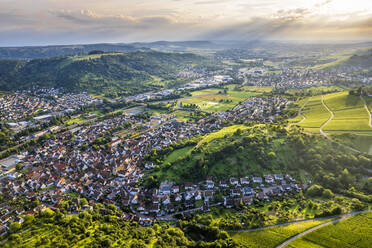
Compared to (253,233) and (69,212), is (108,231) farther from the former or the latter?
(253,233)

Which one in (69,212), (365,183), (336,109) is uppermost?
(336,109)

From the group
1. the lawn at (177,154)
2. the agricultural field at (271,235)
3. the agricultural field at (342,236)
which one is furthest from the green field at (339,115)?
the lawn at (177,154)

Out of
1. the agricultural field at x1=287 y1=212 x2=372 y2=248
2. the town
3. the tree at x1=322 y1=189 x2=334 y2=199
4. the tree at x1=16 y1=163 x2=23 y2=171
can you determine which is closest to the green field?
the town

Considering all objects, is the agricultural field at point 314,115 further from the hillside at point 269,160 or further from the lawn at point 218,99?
the lawn at point 218,99

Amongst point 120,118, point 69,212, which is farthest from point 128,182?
point 120,118

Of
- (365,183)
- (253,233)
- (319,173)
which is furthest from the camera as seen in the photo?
(319,173)

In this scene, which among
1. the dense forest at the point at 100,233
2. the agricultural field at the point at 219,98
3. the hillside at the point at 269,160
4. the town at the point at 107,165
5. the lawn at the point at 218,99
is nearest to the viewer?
the dense forest at the point at 100,233
